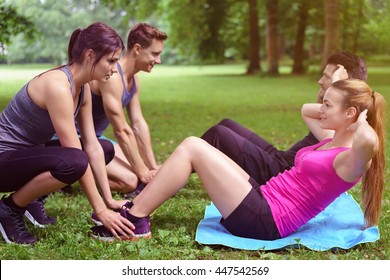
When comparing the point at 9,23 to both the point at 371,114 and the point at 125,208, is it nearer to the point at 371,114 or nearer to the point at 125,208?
the point at 125,208

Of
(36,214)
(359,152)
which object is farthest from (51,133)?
(359,152)

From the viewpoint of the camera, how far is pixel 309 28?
39281mm

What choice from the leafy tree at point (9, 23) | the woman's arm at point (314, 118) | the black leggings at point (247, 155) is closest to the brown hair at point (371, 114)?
the woman's arm at point (314, 118)

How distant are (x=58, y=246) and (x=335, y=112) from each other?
5.53 ft

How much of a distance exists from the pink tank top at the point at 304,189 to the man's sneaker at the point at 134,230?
0.69 m

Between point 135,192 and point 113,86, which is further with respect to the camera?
point 135,192

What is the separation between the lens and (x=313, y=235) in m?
3.75

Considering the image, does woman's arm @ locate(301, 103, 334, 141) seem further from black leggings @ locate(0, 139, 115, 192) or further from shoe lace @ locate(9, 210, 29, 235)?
shoe lace @ locate(9, 210, 29, 235)

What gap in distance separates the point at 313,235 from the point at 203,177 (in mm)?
729

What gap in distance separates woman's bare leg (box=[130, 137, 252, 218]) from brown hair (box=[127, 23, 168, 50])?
1.44m

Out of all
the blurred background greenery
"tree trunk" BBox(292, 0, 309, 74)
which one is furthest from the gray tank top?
"tree trunk" BBox(292, 0, 309, 74)

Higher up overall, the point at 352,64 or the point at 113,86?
the point at 352,64
